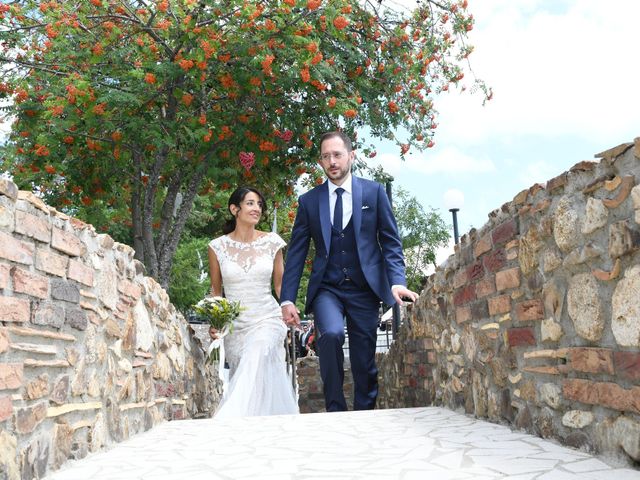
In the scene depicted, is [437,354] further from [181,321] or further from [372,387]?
[181,321]

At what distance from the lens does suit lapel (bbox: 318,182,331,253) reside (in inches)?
207

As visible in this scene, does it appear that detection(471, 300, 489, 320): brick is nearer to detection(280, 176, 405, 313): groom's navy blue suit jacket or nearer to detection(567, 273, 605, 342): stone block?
detection(280, 176, 405, 313): groom's navy blue suit jacket

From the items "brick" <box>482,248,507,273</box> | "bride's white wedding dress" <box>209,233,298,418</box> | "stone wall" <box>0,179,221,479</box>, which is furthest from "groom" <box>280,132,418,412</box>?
"stone wall" <box>0,179,221,479</box>

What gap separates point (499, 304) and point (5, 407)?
100 inches

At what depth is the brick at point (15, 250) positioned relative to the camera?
2.61 meters

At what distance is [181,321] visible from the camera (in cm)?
598

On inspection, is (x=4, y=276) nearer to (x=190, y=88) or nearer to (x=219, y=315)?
(x=219, y=315)

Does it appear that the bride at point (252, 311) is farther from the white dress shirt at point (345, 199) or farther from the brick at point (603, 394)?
the brick at point (603, 394)

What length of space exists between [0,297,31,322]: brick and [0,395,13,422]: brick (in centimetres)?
28

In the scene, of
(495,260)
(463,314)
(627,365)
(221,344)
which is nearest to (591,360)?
(627,365)

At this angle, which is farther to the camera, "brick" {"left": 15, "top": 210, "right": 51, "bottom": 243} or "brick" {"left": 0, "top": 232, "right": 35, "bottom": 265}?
"brick" {"left": 15, "top": 210, "right": 51, "bottom": 243}

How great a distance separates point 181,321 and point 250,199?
126cm

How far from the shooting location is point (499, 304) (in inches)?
156

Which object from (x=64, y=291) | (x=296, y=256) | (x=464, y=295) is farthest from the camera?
(x=296, y=256)
